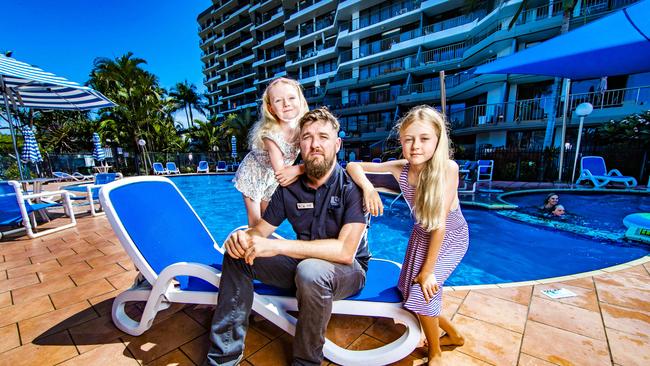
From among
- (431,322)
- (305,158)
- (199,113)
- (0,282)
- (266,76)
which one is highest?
(266,76)

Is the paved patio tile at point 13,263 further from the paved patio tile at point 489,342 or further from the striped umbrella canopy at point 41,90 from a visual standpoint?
the paved patio tile at point 489,342

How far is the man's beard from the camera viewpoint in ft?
5.19

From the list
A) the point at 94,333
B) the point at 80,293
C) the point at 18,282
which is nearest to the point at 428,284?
the point at 94,333

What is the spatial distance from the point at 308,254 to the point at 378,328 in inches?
36.8

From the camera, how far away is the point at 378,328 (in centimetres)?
190

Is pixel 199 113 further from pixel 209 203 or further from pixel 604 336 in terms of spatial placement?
pixel 604 336

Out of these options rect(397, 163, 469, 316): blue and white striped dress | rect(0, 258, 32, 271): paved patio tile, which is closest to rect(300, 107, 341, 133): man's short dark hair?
rect(397, 163, 469, 316): blue and white striped dress

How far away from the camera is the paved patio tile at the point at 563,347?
153 cm

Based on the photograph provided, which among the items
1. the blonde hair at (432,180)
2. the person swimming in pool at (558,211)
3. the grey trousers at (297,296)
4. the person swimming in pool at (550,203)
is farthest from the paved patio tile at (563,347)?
the person swimming in pool at (550,203)

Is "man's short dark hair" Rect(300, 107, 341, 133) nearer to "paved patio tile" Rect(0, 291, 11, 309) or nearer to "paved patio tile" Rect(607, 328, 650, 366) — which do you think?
"paved patio tile" Rect(607, 328, 650, 366)

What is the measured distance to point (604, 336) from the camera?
5.63 ft

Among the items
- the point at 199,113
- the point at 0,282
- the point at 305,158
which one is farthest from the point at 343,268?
the point at 199,113

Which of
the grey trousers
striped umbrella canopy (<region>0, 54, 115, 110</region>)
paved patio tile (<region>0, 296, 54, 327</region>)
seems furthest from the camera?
striped umbrella canopy (<region>0, 54, 115, 110</region>)

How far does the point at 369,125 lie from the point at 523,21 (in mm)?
12501
